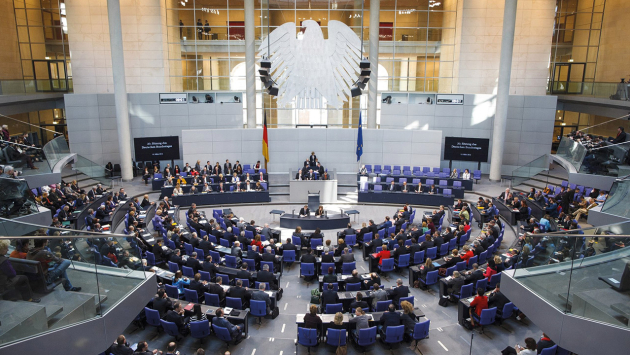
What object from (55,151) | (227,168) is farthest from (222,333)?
(227,168)

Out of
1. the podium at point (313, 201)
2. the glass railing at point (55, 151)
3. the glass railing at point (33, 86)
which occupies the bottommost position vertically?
the podium at point (313, 201)

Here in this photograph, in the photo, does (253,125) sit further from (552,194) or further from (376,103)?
(552,194)

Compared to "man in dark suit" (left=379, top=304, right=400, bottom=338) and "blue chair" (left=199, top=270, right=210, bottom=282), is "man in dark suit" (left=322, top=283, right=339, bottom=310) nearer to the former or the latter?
"man in dark suit" (left=379, top=304, right=400, bottom=338)

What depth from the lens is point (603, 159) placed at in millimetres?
14398

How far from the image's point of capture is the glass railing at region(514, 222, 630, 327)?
19.3ft

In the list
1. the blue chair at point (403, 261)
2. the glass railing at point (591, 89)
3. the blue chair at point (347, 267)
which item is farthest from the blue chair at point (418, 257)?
Result: the glass railing at point (591, 89)

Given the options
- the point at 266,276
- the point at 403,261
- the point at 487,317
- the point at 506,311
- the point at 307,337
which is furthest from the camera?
the point at 403,261

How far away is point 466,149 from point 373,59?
7.47 meters

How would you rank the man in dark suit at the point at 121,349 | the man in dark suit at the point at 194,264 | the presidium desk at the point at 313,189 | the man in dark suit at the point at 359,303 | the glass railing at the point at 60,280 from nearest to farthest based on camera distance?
the glass railing at the point at 60,280, the man in dark suit at the point at 121,349, the man in dark suit at the point at 359,303, the man in dark suit at the point at 194,264, the presidium desk at the point at 313,189

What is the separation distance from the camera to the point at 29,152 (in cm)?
1353

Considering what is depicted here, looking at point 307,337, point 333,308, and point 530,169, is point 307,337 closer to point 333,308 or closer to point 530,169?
point 333,308

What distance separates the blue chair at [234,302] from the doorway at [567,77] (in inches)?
974

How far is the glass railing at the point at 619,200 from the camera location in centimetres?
1105

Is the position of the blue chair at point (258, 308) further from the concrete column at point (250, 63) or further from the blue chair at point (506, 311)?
the concrete column at point (250, 63)
